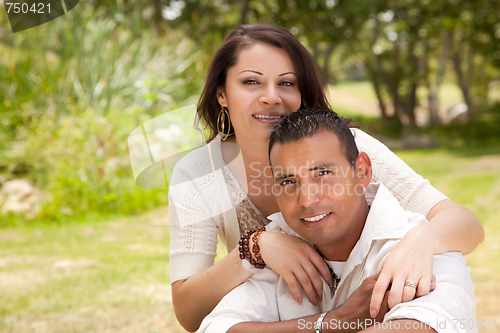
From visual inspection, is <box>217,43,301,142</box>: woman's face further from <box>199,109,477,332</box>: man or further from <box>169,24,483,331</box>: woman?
<box>199,109,477,332</box>: man

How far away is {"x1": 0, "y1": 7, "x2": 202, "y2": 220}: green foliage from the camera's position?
709 cm

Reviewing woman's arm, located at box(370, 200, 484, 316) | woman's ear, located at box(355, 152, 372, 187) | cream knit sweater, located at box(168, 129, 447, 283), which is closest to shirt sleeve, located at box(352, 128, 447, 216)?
cream knit sweater, located at box(168, 129, 447, 283)

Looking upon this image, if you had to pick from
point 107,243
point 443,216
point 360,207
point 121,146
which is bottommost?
point 107,243

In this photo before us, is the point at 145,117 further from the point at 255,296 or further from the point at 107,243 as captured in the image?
the point at 255,296

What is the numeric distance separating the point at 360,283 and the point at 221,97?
1.18 metres

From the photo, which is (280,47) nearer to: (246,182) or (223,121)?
(223,121)

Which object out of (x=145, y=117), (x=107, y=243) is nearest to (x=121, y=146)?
(x=145, y=117)

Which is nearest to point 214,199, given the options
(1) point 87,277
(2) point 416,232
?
(2) point 416,232

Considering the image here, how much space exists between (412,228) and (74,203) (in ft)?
18.8

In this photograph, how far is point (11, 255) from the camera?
5520 mm

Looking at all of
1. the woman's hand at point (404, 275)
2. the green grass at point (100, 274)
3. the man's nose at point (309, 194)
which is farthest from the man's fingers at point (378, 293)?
the green grass at point (100, 274)

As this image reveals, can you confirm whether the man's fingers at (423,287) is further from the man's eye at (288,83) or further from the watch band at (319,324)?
the man's eye at (288,83)

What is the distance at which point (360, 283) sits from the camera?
6.02 ft

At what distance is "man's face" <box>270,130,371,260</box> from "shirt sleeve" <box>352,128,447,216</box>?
521 millimetres
